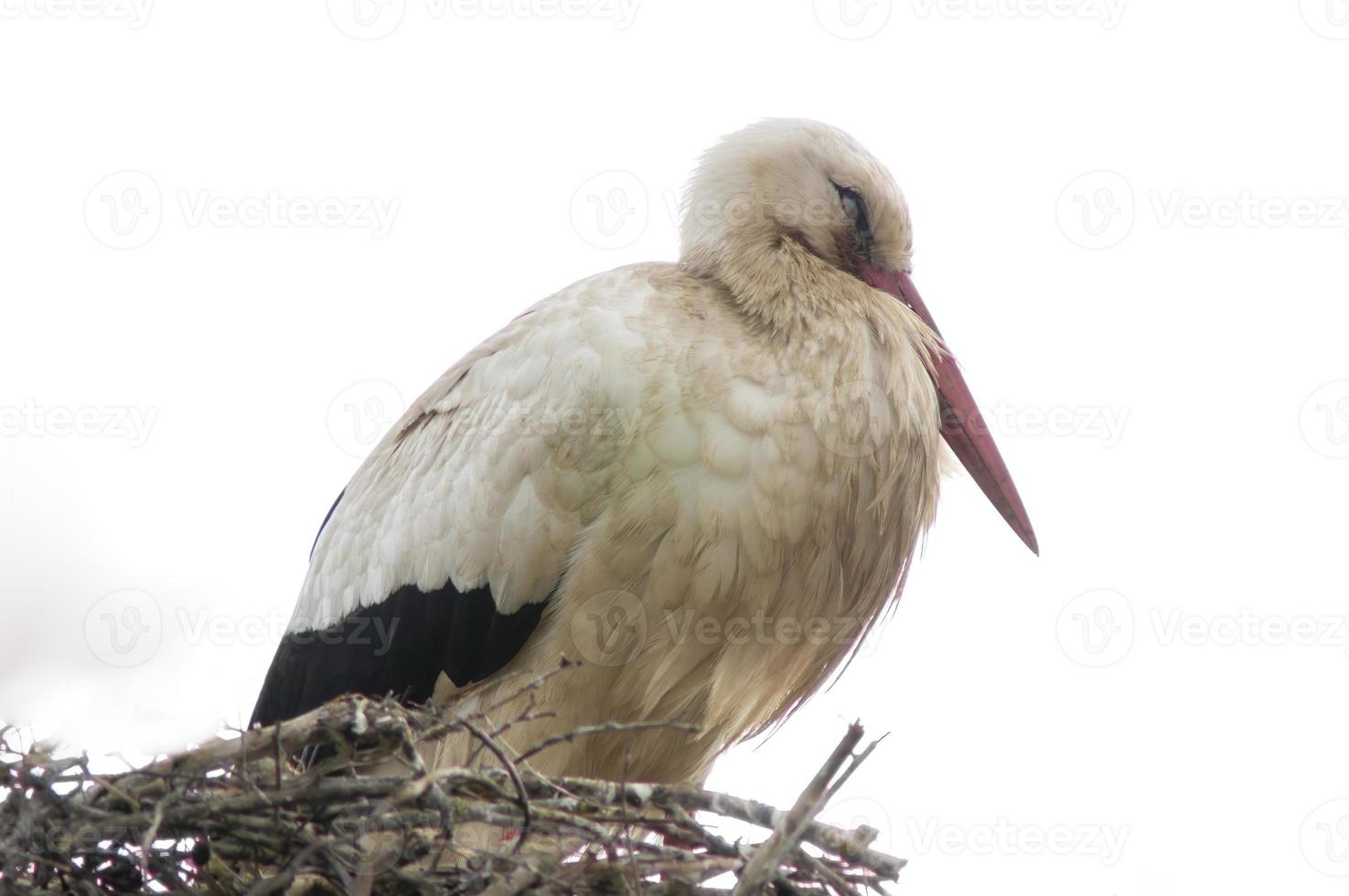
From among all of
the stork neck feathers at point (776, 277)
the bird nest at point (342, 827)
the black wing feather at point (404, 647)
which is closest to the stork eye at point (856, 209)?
the stork neck feathers at point (776, 277)

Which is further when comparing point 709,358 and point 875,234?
point 875,234

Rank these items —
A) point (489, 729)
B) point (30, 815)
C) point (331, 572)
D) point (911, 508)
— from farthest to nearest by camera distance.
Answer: point (331, 572), point (911, 508), point (489, 729), point (30, 815)

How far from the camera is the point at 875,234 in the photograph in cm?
345

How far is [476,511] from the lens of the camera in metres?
3.07

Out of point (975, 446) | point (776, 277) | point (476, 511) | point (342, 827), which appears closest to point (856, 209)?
point (776, 277)

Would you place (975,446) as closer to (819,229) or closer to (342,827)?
(819,229)

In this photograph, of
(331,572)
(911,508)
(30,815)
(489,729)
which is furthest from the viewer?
(331,572)

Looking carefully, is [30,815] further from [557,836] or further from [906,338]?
[906,338]

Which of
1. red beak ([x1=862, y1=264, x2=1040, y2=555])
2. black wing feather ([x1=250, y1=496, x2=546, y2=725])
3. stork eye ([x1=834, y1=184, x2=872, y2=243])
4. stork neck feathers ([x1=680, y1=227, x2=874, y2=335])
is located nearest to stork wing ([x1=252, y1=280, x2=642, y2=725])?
black wing feather ([x1=250, y1=496, x2=546, y2=725])

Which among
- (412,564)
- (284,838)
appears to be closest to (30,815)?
(284,838)

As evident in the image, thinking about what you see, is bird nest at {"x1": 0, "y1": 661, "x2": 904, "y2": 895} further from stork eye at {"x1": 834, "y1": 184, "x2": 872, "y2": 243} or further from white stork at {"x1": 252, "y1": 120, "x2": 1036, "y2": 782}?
stork eye at {"x1": 834, "y1": 184, "x2": 872, "y2": 243}

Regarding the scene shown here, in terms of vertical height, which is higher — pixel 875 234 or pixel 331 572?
pixel 875 234

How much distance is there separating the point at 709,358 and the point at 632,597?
17.4 inches

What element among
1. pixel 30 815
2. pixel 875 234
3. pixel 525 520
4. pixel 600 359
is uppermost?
pixel 875 234
